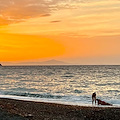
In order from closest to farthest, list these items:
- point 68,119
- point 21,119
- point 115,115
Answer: point 21,119, point 68,119, point 115,115

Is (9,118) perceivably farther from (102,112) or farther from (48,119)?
(102,112)

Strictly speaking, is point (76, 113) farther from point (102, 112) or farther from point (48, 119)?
point (48, 119)

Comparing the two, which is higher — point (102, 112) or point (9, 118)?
point (102, 112)

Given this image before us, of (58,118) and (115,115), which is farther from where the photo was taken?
(115,115)

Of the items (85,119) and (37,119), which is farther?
(85,119)

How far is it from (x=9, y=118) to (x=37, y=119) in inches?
63.8

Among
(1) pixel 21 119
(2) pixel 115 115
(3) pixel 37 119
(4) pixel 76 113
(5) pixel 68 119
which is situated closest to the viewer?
(1) pixel 21 119

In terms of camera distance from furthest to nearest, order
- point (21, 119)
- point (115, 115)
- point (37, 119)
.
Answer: point (115, 115) < point (37, 119) < point (21, 119)

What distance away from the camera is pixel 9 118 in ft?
41.3

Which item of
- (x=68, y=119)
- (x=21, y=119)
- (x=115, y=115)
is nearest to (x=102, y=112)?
→ (x=115, y=115)

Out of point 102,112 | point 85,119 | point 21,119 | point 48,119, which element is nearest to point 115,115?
point 102,112

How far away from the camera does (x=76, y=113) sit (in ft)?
54.5

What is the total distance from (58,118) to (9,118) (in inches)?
125

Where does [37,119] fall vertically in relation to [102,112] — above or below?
below
